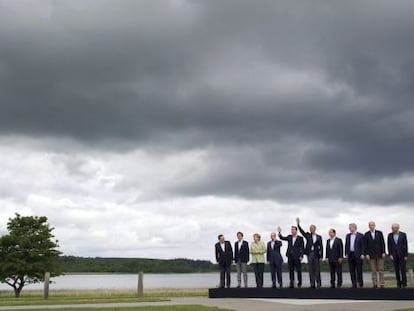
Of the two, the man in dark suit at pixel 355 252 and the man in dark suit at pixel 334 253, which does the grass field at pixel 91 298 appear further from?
the man in dark suit at pixel 355 252

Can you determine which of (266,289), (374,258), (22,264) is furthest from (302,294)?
(22,264)

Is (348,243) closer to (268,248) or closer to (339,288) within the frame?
(339,288)

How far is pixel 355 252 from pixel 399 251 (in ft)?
4.41

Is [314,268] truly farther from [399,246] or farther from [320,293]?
[399,246]

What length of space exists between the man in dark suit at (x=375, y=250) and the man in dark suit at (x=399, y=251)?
0.27m

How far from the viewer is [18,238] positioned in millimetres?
36875

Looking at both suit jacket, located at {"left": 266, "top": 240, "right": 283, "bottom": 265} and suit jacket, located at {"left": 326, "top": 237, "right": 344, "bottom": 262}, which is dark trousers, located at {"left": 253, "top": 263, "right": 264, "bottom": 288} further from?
suit jacket, located at {"left": 326, "top": 237, "right": 344, "bottom": 262}

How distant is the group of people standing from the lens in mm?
18391

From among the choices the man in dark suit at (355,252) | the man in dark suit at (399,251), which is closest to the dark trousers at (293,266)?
the man in dark suit at (355,252)

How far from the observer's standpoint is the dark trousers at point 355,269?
743 inches

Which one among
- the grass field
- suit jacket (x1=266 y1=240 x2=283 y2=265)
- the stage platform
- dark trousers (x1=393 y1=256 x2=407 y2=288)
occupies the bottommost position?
the grass field

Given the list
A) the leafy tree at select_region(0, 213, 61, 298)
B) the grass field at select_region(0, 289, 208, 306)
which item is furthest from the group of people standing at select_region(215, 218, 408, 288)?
the leafy tree at select_region(0, 213, 61, 298)

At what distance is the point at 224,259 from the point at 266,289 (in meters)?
2.26

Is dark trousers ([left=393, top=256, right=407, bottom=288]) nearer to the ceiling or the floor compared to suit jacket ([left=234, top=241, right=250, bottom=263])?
nearer to the floor
